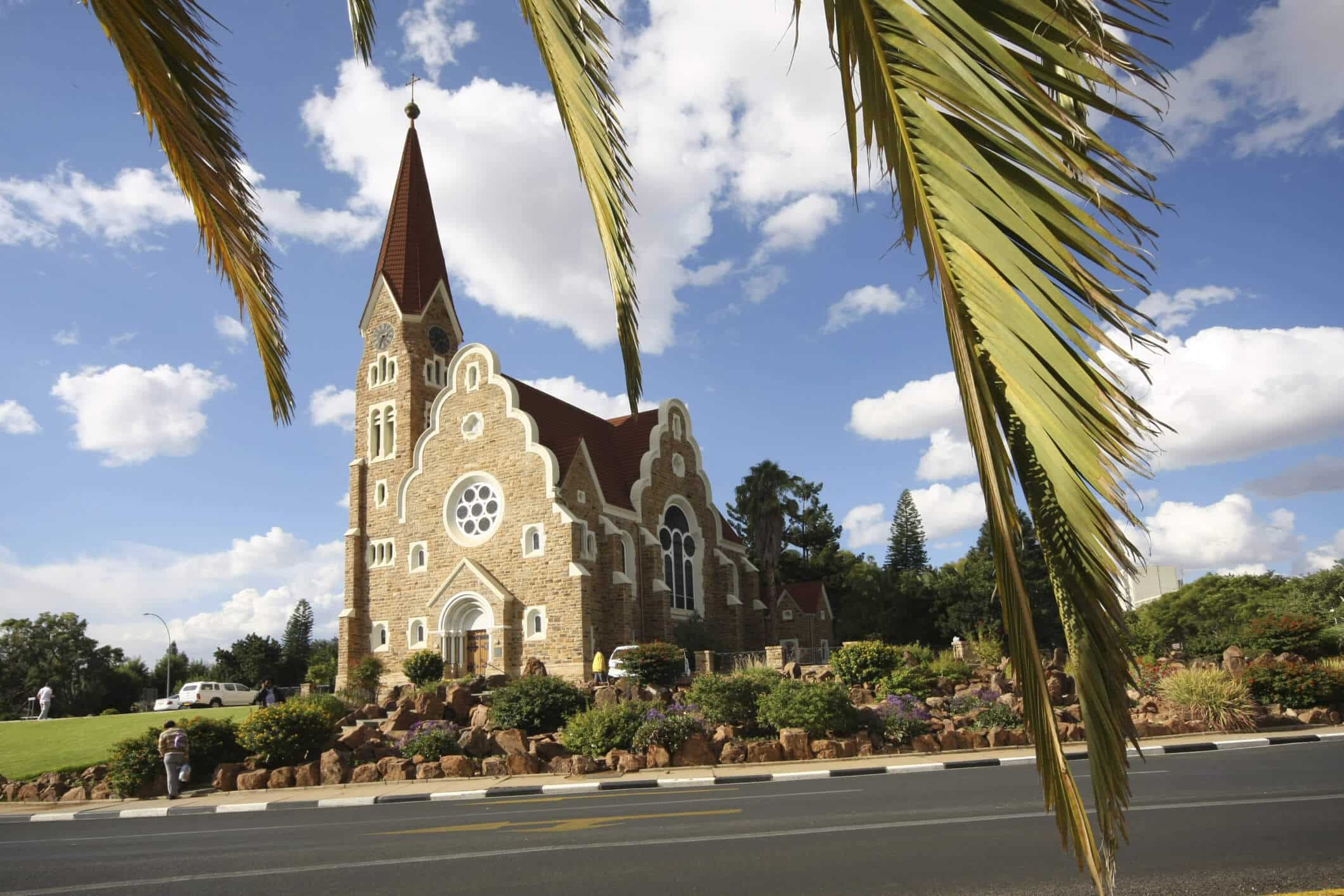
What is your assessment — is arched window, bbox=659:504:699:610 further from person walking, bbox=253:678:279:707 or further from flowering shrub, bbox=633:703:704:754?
flowering shrub, bbox=633:703:704:754

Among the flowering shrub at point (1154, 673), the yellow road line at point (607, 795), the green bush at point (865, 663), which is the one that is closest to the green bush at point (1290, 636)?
the flowering shrub at point (1154, 673)

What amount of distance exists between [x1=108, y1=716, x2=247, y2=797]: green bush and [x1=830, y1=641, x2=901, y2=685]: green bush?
46.9 ft

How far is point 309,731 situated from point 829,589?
4122 cm

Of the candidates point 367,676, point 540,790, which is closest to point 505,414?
point 367,676

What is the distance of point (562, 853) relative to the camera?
802cm

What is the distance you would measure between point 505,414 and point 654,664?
13.1 m

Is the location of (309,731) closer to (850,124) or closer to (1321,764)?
(1321,764)

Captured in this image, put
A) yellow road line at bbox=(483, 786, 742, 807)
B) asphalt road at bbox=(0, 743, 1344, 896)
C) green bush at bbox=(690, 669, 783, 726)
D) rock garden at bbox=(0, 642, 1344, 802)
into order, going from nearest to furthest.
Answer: asphalt road at bbox=(0, 743, 1344, 896) → yellow road line at bbox=(483, 786, 742, 807) → rock garden at bbox=(0, 642, 1344, 802) → green bush at bbox=(690, 669, 783, 726)

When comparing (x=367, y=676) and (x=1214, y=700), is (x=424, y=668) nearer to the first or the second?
(x=367, y=676)

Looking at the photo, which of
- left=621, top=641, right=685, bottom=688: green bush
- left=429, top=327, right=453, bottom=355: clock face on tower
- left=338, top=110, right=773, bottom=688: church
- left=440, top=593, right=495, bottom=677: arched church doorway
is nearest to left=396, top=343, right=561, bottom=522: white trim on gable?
left=338, top=110, right=773, bottom=688: church

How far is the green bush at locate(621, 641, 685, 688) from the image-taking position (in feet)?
81.9

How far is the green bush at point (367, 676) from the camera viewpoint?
33.7m

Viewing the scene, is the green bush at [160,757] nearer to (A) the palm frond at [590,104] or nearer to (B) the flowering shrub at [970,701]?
(B) the flowering shrub at [970,701]

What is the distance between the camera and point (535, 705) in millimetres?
20062
